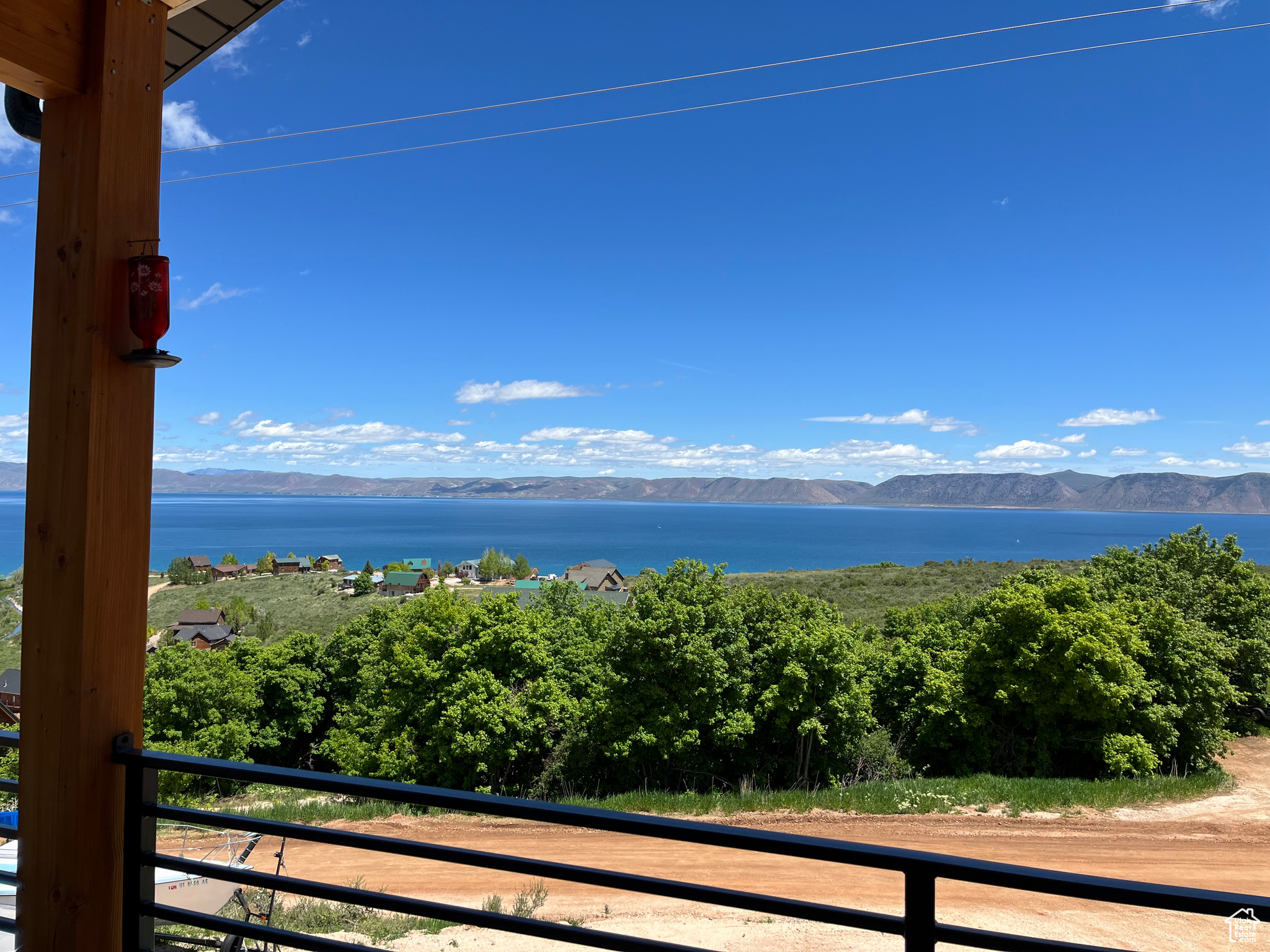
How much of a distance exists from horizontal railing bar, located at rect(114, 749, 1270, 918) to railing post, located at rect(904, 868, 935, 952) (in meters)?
0.01

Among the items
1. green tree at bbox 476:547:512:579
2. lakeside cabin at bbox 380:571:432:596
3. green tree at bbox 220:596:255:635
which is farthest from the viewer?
green tree at bbox 476:547:512:579

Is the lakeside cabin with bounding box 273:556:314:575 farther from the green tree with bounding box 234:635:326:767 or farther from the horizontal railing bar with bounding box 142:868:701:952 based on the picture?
the horizontal railing bar with bounding box 142:868:701:952

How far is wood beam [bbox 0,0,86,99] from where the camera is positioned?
1.38m

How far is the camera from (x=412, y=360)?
64688mm

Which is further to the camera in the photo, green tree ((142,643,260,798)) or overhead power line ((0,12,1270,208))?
green tree ((142,643,260,798))

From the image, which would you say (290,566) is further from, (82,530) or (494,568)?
(82,530)

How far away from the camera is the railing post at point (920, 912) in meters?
0.93

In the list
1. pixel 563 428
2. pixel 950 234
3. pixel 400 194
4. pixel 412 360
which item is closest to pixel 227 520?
pixel 563 428

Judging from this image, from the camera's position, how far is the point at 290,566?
6412cm

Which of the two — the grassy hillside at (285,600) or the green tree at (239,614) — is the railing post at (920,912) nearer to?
the grassy hillside at (285,600)

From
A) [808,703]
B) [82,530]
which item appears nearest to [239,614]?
[808,703]

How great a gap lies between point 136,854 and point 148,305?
1.15m

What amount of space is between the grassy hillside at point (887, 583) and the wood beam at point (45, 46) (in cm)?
2892

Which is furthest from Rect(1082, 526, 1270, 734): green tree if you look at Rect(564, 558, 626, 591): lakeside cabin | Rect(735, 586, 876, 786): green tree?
Rect(564, 558, 626, 591): lakeside cabin
